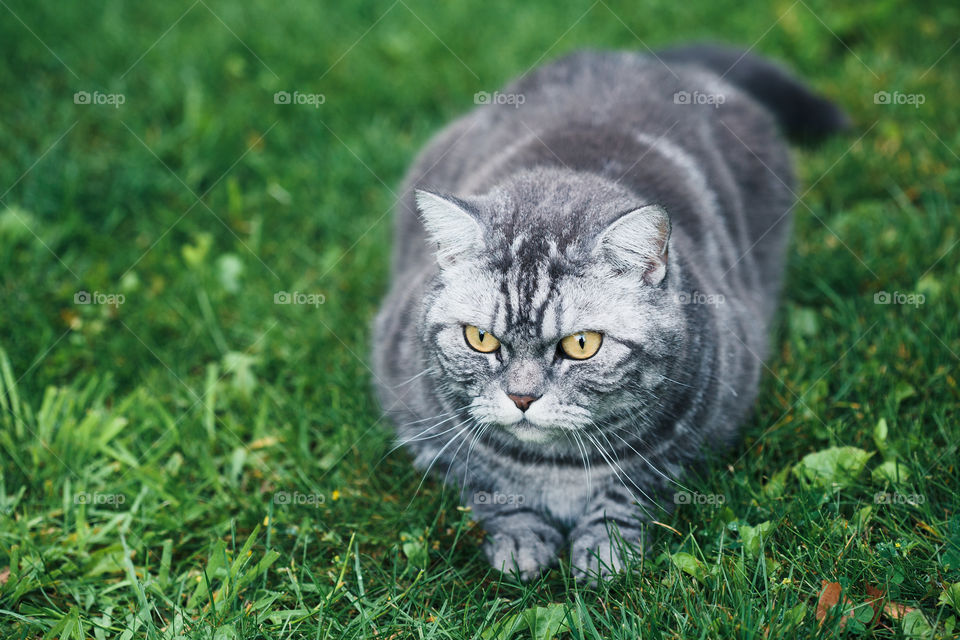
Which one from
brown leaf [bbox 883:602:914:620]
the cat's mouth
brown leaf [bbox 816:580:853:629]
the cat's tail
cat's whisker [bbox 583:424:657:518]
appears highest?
the cat's tail

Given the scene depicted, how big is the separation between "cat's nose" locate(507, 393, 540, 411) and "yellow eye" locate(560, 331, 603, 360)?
0.53 feet

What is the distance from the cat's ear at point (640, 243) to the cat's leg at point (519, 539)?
860mm

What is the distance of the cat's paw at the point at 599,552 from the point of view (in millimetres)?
2171

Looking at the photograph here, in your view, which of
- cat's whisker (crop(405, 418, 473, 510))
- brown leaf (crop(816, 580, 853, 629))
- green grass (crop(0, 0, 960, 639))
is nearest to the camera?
brown leaf (crop(816, 580, 853, 629))

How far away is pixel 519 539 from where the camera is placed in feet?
7.59

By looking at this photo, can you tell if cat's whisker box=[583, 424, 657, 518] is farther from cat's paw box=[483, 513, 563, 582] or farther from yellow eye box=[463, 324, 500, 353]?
yellow eye box=[463, 324, 500, 353]

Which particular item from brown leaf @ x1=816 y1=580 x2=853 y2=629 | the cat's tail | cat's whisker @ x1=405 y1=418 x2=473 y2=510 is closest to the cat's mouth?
cat's whisker @ x1=405 y1=418 x2=473 y2=510

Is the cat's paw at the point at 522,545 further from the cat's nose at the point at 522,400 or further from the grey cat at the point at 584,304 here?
the cat's nose at the point at 522,400

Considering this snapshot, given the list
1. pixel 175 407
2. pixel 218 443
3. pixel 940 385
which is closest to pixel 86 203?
pixel 175 407

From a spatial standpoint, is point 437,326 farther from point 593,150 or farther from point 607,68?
point 607,68

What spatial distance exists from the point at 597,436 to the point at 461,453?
470 mm

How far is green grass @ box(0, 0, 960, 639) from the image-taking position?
214 centimetres

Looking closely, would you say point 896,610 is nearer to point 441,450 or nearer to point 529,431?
point 529,431

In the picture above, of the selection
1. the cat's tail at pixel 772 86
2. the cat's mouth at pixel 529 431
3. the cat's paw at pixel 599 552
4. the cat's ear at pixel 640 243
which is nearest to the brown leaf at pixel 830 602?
the cat's paw at pixel 599 552
